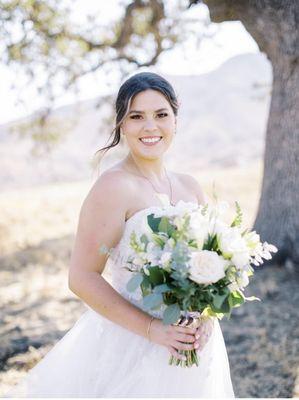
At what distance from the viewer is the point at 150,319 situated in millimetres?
2396

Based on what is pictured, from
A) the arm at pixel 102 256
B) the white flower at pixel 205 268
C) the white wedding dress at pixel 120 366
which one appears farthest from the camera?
the white wedding dress at pixel 120 366

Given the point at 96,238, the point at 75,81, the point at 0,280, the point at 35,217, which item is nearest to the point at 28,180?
the point at 35,217

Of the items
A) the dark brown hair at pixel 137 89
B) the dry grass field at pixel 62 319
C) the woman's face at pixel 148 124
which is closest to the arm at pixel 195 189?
the woman's face at pixel 148 124

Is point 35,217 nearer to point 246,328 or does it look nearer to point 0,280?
point 0,280

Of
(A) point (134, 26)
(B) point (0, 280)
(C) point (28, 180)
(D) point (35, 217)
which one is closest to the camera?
(B) point (0, 280)

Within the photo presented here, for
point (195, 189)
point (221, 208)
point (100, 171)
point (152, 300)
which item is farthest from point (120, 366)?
point (100, 171)

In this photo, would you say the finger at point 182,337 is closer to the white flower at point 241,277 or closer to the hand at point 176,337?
the hand at point 176,337

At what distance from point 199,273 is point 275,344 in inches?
139

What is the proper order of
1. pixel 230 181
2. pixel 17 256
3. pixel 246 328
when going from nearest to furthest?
pixel 246 328 → pixel 17 256 → pixel 230 181

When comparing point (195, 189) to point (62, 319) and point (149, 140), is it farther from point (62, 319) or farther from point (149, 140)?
point (62, 319)

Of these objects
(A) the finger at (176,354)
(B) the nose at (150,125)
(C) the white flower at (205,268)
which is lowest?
(A) the finger at (176,354)

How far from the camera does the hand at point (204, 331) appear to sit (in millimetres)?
2324

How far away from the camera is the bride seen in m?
2.43

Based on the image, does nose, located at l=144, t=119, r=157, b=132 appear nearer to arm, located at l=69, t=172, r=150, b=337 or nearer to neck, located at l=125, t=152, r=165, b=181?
neck, located at l=125, t=152, r=165, b=181
